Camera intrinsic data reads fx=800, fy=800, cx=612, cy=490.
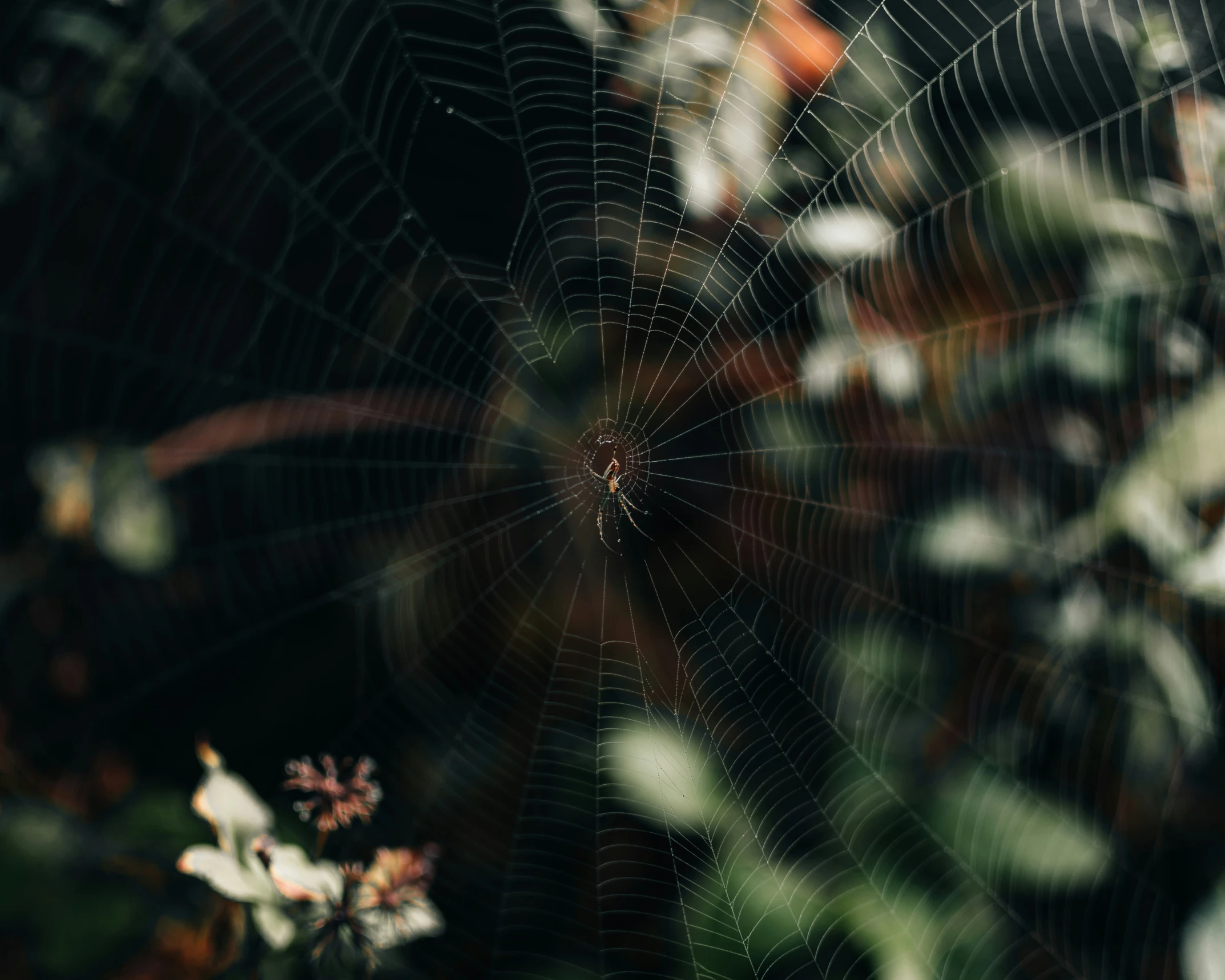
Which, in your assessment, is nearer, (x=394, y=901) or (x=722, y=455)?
(x=394, y=901)

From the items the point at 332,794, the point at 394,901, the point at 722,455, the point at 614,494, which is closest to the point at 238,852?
the point at 332,794

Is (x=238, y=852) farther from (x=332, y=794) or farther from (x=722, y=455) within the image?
(x=722, y=455)

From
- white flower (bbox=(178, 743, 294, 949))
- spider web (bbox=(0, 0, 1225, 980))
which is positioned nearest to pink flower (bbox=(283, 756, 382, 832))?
white flower (bbox=(178, 743, 294, 949))

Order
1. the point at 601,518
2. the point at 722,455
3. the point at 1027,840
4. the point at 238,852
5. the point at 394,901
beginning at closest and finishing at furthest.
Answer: the point at 238,852, the point at 394,901, the point at 1027,840, the point at 722,455, the point at 601,518

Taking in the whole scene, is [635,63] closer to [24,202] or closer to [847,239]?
[847,239]

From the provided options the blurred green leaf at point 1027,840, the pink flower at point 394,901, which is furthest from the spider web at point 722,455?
the pink flower at point 394,901

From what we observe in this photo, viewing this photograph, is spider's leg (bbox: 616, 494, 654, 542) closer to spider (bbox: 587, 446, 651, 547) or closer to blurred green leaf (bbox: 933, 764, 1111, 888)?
spider (bbox: 587, 446, 651, 547)
